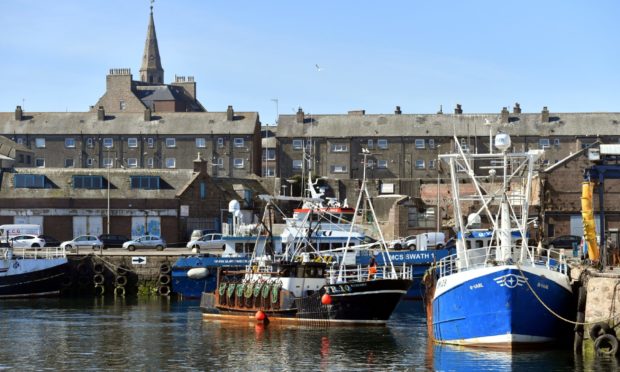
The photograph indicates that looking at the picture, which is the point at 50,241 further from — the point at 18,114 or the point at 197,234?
Result: the point at 18,114

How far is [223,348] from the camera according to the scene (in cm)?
3553

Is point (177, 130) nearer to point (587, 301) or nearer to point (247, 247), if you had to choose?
point (247, 247)

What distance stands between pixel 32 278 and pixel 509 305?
106 feet

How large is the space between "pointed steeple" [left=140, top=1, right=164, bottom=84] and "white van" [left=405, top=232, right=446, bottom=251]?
10343 centimetres

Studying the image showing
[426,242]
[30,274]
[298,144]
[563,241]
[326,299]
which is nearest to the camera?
[326,299]

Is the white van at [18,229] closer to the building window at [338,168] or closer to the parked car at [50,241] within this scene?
the parked car at [50,241]

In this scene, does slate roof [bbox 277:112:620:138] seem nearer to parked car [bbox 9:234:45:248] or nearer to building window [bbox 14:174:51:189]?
building window [bbox 14:174:51:189]

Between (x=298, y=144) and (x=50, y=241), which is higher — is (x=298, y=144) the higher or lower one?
the higher one

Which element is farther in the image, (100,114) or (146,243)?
(100,114)

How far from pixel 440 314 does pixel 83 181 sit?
44203 millimetres

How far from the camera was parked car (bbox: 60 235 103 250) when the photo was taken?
6588 centimetres

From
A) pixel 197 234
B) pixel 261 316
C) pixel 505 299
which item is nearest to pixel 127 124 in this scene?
pixel 197 234

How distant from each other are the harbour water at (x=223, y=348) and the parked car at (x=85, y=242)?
58.9 feet

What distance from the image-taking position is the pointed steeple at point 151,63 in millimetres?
161000
